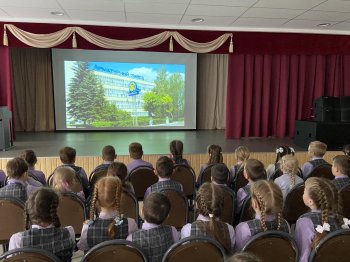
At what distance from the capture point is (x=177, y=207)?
2.62 m

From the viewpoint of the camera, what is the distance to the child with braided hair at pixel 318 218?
1849mm

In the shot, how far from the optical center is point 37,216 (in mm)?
1717

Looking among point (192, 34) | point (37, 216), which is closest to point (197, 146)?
point (192, 34)

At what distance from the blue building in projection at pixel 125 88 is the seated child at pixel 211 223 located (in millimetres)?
7209

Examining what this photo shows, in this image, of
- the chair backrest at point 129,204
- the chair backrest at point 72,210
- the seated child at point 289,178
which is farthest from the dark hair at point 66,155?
the seated child at point 289,178

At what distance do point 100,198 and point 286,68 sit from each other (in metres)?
6.71

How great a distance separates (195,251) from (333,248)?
762mm

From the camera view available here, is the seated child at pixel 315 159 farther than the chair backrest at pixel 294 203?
Yes

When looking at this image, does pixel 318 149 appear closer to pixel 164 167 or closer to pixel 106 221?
pixel 164 167

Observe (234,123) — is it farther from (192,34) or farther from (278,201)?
(278,201)

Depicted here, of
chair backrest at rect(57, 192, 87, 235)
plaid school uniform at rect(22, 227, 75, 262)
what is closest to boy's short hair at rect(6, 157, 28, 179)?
chair backrest at rect(57, 192, 87, 235)

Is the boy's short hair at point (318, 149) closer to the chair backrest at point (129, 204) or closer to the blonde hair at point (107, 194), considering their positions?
the chair backrest at point (129, 204)

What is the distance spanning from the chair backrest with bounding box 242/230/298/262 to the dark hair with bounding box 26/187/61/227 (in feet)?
3.47

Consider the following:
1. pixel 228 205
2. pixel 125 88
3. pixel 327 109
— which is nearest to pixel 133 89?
pixel 125 88
